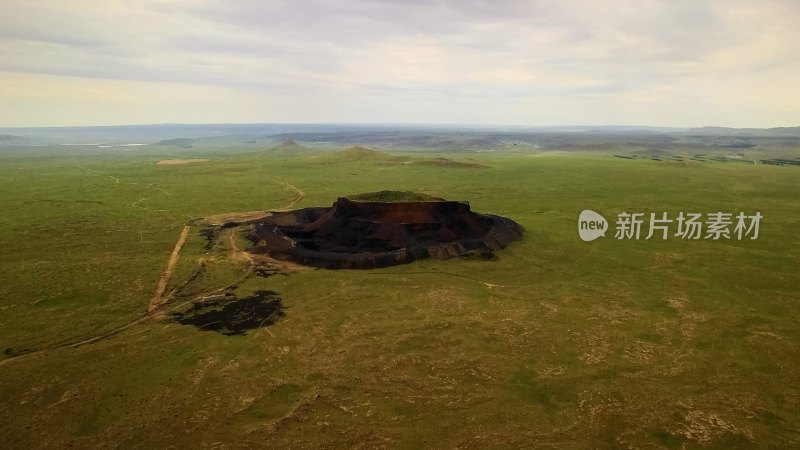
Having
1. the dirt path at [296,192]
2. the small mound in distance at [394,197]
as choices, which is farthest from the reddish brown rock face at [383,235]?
the dirt path at [296,192]

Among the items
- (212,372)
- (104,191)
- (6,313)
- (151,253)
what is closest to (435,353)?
(212,372)

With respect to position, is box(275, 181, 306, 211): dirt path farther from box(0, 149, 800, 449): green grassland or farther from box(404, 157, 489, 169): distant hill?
box(404, 157, 489, 169): distant hill

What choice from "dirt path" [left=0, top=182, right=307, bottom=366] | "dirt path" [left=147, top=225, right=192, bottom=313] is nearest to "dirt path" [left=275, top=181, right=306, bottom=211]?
"dirt path" [left=0, top=182, right=307, bottom=366]

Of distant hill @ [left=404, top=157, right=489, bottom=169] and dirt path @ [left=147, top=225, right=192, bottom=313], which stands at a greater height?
distant hill @ [left=404, top=157, right=489, bottom=169]

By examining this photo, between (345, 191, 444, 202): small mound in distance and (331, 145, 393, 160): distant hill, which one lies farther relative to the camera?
(331, 145, 393, 160): distant hill
